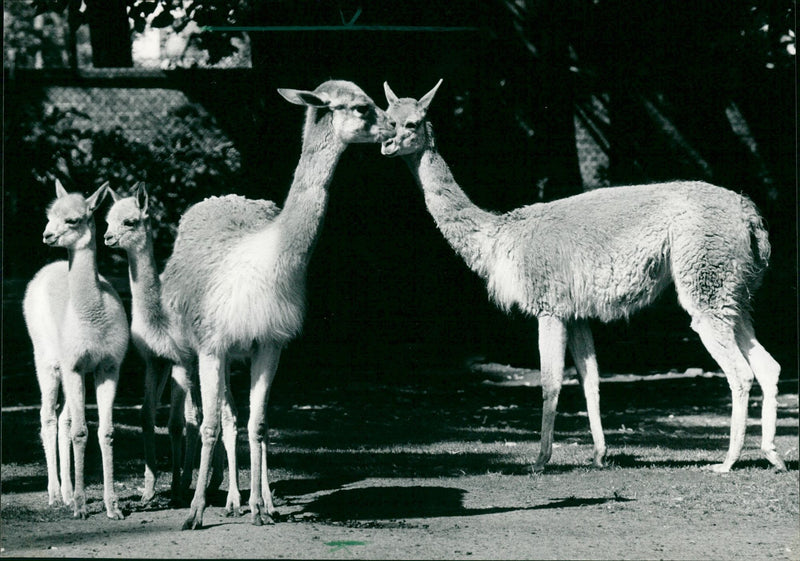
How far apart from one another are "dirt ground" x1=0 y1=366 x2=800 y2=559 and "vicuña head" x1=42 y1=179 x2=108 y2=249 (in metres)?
1.61

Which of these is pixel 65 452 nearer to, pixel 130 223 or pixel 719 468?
pixel 130 223

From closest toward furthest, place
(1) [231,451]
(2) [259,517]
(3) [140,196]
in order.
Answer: (2) [259,517], (1) [231,451], (3) [140,196]

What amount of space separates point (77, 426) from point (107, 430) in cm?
17

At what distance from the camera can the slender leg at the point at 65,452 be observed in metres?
7.29

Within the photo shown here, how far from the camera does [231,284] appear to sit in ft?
22.5

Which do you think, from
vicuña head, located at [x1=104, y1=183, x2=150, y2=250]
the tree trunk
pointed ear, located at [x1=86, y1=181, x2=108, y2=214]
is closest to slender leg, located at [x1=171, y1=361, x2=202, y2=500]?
vicuña head, located at [x1=104, y1=183, x2=150, y2=250]

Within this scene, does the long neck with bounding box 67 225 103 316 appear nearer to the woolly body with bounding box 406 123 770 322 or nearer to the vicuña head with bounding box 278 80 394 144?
the vicuña head with bounding box 278 80 394 144

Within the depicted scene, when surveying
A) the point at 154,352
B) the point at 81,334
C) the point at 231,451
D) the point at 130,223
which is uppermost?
the point at 130,223

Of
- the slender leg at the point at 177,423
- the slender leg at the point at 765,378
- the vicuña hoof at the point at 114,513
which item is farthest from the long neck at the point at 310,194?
the slender leg at the point at 765,378

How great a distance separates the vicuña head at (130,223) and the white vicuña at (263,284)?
1.27ft

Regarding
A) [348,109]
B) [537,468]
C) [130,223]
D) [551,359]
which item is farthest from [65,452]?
[551,359]

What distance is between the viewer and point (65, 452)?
24.3 feet

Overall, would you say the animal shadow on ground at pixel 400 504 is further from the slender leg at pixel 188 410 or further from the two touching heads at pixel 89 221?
the two touching heads at pixel 89 221

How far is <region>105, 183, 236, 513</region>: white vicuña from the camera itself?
285 inches
